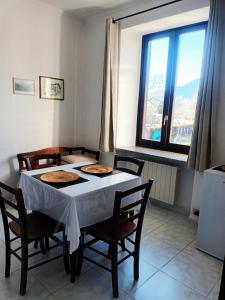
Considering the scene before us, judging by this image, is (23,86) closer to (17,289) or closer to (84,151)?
(84,151)

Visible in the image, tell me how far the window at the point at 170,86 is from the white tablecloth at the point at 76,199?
148 centimetres

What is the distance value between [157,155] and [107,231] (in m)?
1.62

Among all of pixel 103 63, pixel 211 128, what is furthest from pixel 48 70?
pixel 211 128

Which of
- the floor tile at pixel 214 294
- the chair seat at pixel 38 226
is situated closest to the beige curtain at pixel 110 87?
the chair seat at pixel 38 226

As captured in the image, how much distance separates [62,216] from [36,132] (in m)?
2.06

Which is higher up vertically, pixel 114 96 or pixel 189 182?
pixel 114 96

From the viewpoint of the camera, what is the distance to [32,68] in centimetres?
333

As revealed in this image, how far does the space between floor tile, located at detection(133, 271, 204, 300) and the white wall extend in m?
2.39

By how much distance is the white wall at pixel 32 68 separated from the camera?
3.08 metres

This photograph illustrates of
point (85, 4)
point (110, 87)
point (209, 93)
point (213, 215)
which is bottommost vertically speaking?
point (213, 215)

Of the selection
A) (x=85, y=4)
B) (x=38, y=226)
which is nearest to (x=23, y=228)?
(x=38, y=226)

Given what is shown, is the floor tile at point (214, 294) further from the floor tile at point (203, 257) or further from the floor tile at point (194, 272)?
the floor tile at point (203, 257)

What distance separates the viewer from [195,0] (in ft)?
8.54

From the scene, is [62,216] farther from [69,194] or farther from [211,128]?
[211,128]
